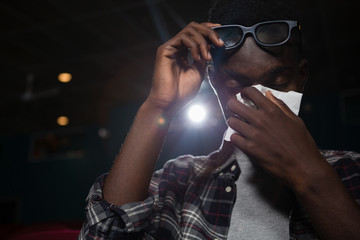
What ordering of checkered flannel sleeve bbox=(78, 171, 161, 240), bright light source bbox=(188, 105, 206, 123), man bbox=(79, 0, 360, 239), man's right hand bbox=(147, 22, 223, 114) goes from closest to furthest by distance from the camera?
man bbox=(79, 0, 360, 239)
checkered flannel sleeve bbox=(78, 171, 161, 240)
man's right hand bbox=(147, 22, 223, 114)
bright light source bbox=(188, 105, 206, 123)

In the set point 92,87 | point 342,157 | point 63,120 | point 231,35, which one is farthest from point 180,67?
point 63,120

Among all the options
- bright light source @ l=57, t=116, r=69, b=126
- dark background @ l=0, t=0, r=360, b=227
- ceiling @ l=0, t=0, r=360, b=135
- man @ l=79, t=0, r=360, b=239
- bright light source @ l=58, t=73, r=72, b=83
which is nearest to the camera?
man @ l=79, t=0, r=360, b=239

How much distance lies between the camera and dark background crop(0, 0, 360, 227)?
15.4 ft

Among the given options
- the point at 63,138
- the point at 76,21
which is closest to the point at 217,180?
the point at 76,21

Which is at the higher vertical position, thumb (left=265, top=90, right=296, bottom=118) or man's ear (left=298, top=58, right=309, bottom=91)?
man's ear (left=298, top=58, right=309, bottom=91)

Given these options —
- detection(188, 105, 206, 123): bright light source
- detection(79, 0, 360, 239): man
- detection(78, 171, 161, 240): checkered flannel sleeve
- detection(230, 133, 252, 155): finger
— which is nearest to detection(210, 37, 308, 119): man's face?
detection(79, 0, 360, 239): man

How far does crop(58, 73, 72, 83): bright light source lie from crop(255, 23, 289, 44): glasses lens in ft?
19.8

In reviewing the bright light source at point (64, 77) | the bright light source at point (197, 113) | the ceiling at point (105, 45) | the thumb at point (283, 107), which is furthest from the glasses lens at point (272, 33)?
the bright light source at point (64, 77)

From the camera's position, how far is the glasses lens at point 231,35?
100 cm

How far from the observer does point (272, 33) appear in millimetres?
995

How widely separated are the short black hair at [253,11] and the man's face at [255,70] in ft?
0.41

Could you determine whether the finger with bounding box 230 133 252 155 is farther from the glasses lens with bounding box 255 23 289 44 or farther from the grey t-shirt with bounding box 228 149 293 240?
the glasses lens with bounding box 255 23 289 44

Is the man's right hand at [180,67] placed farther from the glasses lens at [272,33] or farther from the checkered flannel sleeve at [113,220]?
the checkered flannel sleeve at [113,220]

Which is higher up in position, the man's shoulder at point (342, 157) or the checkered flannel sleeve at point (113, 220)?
the man's shoulder at point (342, 157)
